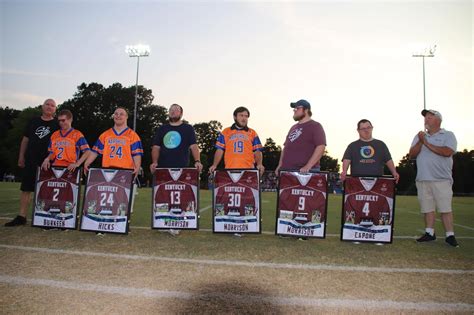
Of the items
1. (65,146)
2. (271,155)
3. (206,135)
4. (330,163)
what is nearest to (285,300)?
(65,146)

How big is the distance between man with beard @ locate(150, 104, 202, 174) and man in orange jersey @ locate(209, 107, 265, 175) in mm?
550

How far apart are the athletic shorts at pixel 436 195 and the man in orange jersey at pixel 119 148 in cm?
538

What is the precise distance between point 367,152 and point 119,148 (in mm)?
4687

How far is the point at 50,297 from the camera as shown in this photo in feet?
9.60

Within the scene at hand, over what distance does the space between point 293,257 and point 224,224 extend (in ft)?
5.31

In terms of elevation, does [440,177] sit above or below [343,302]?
above

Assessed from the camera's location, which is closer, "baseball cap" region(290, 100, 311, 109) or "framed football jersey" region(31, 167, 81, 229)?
"framed football jersey" region(31, 167, 81, 229)

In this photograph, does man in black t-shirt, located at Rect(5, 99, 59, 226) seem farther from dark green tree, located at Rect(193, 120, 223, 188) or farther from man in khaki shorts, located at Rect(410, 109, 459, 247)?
dark green tree, located at Rect(193, 120, 223, 188)

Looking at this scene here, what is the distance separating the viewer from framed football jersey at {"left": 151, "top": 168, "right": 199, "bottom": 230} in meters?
5.75

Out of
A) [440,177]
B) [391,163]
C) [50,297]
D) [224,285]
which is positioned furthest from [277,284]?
[440,177]

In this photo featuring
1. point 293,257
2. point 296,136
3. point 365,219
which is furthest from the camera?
point 296,136

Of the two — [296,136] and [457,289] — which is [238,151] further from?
[457,289]

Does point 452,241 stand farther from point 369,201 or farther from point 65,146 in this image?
point 65,146

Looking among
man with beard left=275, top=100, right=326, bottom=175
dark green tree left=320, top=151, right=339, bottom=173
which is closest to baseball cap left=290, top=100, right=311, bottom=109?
man with beard left=275, top=100, right=326, bottom=175
